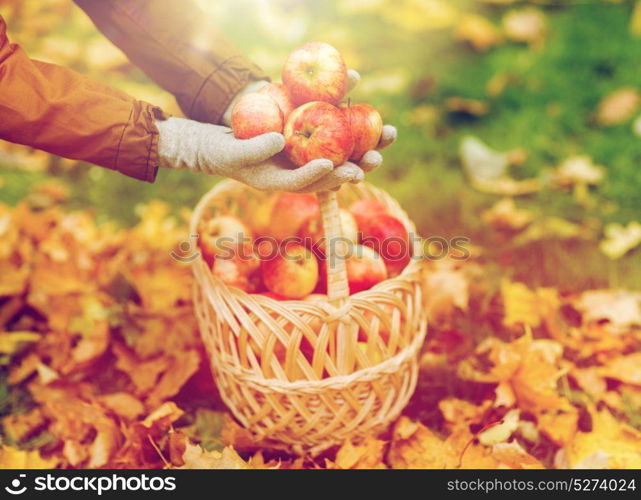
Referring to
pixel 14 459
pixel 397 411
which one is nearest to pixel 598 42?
pixel 397 411

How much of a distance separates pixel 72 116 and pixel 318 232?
65 cm

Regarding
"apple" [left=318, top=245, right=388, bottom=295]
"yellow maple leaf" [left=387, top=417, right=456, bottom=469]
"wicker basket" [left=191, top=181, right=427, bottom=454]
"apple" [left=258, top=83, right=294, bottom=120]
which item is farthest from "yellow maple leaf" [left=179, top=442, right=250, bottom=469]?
"apple" [left=258, top=83, right=294, bottom=120]

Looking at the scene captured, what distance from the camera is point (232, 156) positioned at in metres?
1.21

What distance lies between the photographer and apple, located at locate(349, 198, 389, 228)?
159 centimetres

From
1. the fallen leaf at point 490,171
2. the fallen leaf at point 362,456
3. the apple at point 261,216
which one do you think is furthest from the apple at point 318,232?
the fallen leaf at point 490,171

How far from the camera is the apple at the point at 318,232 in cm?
153

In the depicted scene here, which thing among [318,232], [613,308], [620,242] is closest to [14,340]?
[318,232]

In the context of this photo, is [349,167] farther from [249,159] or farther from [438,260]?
[438,260]

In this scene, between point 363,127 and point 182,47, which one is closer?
point 363,127

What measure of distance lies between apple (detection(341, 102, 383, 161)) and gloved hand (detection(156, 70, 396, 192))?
0.09 feet

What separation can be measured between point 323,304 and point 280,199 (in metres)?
0.47

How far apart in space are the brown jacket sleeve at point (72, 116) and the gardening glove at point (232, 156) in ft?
0.14
